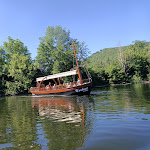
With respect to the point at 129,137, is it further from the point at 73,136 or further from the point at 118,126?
the point at 73,136

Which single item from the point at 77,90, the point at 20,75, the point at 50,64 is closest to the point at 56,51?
the point at 50,64

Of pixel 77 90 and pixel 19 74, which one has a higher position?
pixel 19 74

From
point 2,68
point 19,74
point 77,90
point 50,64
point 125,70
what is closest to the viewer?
point 77,90

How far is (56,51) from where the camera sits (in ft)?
154

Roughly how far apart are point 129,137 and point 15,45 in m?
47.6

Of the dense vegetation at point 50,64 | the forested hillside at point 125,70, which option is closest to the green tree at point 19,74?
the dense vegetation at point 50,64

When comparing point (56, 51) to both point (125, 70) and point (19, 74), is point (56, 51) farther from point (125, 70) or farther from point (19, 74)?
point (125, 70)

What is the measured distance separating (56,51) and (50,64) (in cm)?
442

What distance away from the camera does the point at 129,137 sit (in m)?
5.51

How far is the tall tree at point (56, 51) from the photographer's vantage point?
46.3 meters

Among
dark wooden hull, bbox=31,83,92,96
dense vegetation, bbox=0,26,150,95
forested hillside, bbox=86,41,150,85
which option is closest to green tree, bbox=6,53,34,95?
dense vegetation, bbox=0,26,150,95

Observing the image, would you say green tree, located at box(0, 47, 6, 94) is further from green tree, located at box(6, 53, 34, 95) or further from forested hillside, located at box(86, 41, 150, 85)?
forested hillside, located at box(86, 41, 150, 85)

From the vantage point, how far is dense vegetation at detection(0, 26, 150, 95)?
130 feet

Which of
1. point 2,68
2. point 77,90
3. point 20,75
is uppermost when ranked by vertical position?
point 2,68
